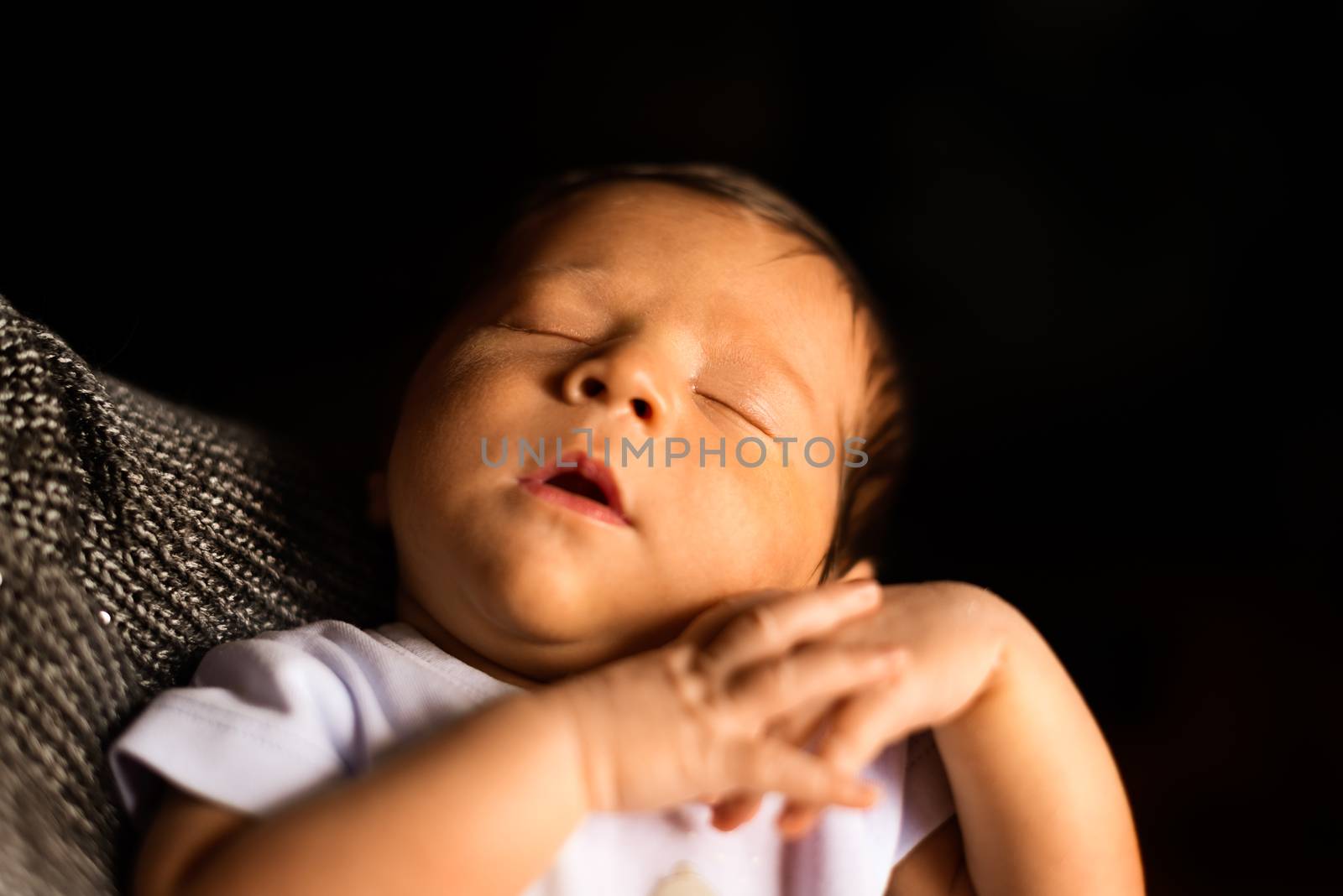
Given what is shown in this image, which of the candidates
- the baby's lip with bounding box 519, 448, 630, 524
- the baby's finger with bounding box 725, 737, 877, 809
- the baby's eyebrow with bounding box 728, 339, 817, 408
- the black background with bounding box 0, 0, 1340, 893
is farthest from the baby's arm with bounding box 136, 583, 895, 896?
the black background with bounding box 0, 0, 1340, 893

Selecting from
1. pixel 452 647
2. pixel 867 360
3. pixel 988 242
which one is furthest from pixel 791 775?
pixel 988 242

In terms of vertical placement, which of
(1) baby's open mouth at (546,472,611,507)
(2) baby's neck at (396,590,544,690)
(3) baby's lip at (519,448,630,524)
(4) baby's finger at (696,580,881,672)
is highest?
(3) baby's lip at (519,448,630,524)

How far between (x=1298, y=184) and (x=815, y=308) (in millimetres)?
778

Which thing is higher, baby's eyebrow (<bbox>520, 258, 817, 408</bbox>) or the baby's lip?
baby's eyebrow (<bbox>520, 258, 817, 408</bbox>)

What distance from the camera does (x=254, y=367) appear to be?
4.56 feet

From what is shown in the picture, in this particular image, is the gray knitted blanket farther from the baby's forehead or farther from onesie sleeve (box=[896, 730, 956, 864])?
onesie sleeve (box=[896, 730, 956, 864])

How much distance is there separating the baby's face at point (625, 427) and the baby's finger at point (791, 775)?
0.16m

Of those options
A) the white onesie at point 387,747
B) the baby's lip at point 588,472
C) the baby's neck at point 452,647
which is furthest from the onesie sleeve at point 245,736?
the baby's lip at point 588,472

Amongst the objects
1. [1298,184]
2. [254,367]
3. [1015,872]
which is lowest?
[1015,872]

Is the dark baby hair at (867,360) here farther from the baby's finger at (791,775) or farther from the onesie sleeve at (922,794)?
the baby's finger at (791,775)

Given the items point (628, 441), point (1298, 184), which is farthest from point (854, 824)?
point (1298, 184)

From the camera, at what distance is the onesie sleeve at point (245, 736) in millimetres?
760

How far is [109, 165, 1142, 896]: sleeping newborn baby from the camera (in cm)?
72

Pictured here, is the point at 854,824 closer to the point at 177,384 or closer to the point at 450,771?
the point at 450,771
